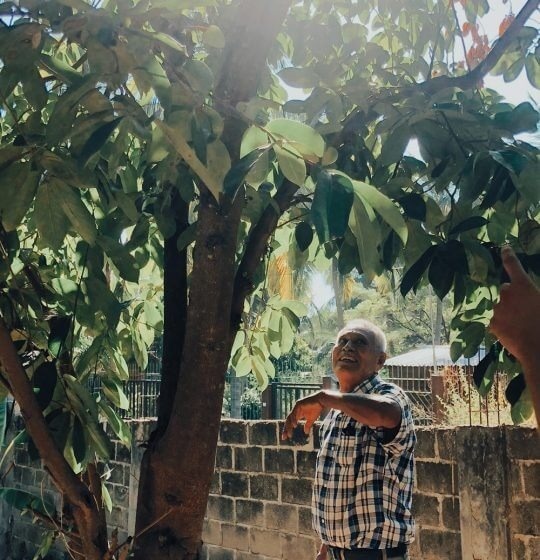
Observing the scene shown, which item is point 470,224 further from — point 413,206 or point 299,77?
point 299,77

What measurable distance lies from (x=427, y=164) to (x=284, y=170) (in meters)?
0.78

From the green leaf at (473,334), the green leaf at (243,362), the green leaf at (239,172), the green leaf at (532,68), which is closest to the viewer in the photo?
the green leaf at (239,172)

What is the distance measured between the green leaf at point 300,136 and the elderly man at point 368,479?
2.03 metres

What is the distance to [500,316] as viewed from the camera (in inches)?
69.2

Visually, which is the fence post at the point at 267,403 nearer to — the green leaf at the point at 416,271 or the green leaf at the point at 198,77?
the green leaf at the point at 416,271

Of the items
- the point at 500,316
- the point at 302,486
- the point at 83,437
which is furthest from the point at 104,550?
the point at 302,486

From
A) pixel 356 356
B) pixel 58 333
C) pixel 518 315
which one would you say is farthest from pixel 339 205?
pixel 356 356

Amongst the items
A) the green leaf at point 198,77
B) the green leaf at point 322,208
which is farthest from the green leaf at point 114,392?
the green leaf at point 322,208

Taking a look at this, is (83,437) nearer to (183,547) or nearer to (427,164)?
(183,547)

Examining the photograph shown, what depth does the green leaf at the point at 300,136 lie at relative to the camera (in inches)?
55.6

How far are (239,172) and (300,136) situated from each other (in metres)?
0.14

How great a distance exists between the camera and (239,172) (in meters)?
1.36

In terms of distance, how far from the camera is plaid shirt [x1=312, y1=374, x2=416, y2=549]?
11.6ft

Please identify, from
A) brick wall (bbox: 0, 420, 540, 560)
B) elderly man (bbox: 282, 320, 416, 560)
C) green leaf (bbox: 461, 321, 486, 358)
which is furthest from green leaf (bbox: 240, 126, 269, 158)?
brick wall (bbox: 0, 420, 540, 560)
